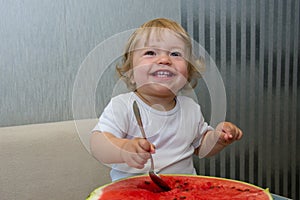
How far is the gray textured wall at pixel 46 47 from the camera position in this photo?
123 cm

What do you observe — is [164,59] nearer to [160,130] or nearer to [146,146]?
[160,130]

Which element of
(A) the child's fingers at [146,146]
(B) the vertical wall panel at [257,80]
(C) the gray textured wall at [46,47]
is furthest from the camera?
(B) the vertical wall panel at [257,80]

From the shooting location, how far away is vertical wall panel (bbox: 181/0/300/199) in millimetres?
1499

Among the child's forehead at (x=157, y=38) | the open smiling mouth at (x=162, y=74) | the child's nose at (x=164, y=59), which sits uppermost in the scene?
the child's forehead at (x=157, y=38)

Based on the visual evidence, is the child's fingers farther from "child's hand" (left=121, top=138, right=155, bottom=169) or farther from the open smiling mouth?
the open smiling mouth

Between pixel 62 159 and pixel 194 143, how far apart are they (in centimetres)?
39

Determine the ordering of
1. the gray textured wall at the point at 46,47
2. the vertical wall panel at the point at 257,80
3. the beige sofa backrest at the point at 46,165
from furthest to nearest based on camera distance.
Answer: the vertical wall panel at the point at 257,80 → the gray textured wall at the point at 46,47 → the beige sofa backrest at the point at 46,165

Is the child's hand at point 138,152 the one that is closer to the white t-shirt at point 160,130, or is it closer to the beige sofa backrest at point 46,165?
the white t-shirt at point 160,130

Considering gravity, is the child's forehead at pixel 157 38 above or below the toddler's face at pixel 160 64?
above

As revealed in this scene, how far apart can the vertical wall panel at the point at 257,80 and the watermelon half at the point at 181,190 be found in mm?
737

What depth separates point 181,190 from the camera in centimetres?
72

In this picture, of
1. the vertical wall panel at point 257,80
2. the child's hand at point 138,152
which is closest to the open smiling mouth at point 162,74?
the child's hand at point 138,152

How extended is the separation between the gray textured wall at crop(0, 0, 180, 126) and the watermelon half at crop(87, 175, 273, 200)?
1.98ft

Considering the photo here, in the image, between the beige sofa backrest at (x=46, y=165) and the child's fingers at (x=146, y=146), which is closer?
the child's fingers at (x=146, y=146)
